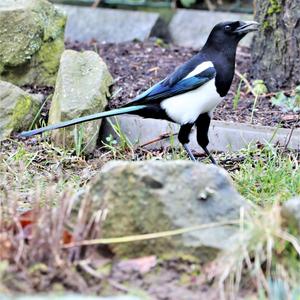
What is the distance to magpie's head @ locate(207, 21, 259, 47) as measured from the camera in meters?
5.36

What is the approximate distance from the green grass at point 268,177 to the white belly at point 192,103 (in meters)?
0.38

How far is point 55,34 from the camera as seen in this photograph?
6.59 meters

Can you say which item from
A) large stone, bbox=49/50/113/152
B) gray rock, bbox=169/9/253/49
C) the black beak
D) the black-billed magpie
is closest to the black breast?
the black-billed magpie

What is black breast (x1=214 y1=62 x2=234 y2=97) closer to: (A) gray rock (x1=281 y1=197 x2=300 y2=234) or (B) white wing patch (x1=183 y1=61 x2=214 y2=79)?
(B) white wing patch (x1=183 y1=61 x2=214 y2=79)

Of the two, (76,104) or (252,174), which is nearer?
(252,174)

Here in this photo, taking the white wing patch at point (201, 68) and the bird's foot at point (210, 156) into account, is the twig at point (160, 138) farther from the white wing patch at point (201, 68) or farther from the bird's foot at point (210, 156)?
the white wing patch at point (201, 68)

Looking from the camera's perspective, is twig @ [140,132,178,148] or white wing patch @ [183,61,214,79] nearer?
white wing patch @ [183,61,214,79]

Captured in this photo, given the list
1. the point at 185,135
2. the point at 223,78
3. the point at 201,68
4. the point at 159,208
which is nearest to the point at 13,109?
the point at 185,135

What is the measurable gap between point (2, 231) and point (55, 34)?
368 cm

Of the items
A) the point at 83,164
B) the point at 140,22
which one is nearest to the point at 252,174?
the point at 83,164

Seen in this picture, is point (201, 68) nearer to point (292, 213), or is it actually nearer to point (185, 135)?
point (185, 135)

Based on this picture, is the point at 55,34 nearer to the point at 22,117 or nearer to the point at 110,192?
the point at 22,117

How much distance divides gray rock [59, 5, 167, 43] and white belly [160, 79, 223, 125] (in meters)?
3.24

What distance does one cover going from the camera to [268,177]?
14.9 ft
